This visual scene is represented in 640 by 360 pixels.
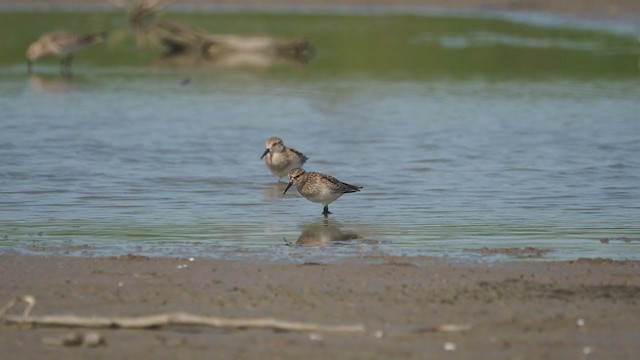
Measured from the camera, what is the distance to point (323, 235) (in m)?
11.2

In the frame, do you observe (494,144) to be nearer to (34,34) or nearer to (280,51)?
(280,51)

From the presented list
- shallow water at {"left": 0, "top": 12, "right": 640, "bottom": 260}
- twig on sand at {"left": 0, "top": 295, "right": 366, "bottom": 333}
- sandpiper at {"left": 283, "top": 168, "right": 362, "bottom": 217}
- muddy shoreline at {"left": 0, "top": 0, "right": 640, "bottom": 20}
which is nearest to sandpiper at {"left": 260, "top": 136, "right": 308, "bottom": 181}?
shallow water at {"left": 0, "top": 12, "right": 640, "bottom": 260}

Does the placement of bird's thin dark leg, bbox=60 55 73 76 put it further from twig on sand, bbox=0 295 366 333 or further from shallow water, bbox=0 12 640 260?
twig on sand, bbox=0 295 366 333

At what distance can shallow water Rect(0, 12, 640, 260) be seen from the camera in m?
11.1

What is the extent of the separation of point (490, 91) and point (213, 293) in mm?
14668

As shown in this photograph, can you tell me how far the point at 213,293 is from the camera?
8.64 meters

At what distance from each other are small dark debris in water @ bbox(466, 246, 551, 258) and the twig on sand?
2704 millimetres

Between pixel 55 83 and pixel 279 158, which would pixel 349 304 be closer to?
pixel 279 158

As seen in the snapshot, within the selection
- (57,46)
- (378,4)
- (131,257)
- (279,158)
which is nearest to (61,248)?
(131,257)

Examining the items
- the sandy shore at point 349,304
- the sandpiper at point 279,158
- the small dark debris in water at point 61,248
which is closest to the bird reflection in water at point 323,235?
the sandy shore at point 349,304

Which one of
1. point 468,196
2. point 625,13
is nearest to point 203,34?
point 625,13

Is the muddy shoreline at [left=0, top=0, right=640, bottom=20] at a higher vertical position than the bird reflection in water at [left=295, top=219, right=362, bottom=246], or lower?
higher

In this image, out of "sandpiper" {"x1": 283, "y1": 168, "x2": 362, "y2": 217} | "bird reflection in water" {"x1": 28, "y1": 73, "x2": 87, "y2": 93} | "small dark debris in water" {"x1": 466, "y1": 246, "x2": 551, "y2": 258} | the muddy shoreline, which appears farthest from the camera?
the muddy shoreline

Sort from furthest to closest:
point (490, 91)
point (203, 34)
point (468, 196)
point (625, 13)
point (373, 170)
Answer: point (625, 13), point (203, 34), point (490, 91), point (373, 170), point (468, 196)
